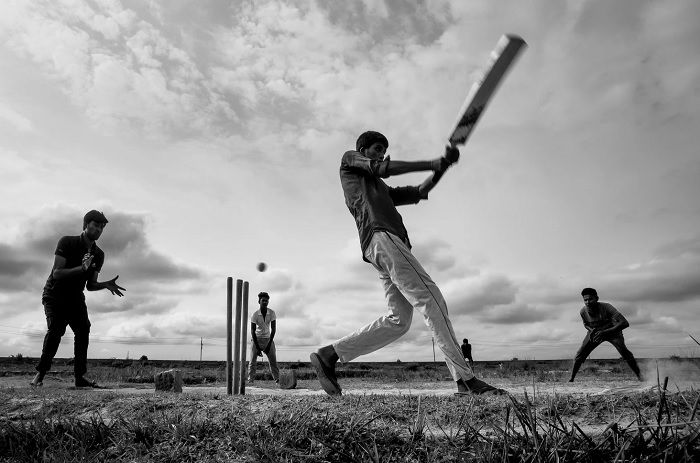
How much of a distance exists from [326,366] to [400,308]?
0.80 metres

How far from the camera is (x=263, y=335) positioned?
40.4 ft

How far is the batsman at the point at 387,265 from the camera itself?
408cm

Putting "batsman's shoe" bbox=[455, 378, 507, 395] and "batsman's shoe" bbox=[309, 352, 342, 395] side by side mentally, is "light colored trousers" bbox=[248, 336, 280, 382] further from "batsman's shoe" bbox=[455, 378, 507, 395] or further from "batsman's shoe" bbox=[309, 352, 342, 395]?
"batsman's shoe" bbox=[455, 378, 507, 395]

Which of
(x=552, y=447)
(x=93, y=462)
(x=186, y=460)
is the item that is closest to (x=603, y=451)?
(x=552, y=447)

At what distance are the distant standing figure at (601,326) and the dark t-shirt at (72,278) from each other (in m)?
8.50

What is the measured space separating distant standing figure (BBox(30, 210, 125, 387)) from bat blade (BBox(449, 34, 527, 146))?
5.35 meters

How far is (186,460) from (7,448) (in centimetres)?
159

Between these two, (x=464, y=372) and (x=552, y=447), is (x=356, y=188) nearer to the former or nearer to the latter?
(x=464, y=372)

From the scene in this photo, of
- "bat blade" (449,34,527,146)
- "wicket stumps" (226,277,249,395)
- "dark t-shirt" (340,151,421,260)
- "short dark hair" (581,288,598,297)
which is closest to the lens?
"bat blade" (449,34,527,146)

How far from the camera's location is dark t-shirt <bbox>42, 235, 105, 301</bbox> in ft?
23.7

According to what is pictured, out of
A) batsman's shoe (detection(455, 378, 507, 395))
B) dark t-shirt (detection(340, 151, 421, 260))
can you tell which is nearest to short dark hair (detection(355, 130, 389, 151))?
dark t-shirt (detection(340, 151, 421, 260))

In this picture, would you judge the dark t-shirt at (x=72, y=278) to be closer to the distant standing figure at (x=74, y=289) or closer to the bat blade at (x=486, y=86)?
the distant standing figure at (x=74, y=289)

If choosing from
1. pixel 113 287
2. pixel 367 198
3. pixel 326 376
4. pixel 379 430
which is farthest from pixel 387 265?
pixel 113 287

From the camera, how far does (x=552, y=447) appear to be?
2549mm
